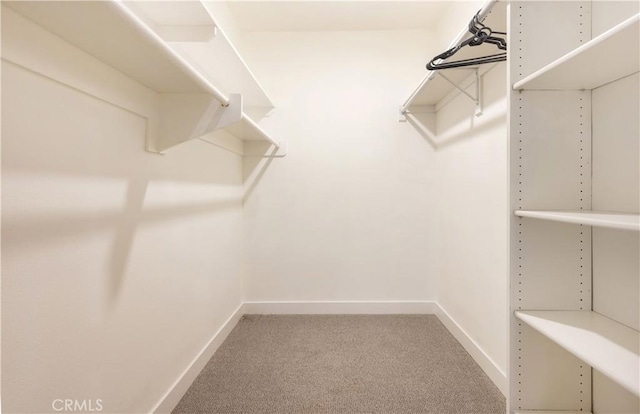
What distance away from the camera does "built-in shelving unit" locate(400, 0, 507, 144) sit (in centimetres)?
126

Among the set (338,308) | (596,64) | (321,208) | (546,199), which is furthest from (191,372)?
(596,64)

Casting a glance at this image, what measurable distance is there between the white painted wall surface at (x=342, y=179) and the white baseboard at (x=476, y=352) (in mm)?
291

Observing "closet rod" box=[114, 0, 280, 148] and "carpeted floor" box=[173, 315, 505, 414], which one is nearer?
"closet rod" box=[114, 0, 280, 148]

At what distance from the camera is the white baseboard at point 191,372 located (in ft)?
4.37

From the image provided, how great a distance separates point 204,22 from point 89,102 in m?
0.57

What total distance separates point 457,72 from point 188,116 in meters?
1.53

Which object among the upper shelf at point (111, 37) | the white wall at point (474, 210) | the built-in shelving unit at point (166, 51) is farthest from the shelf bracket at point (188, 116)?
→ the white wall at point (474, 210)

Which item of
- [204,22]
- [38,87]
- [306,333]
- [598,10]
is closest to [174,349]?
[306,333]

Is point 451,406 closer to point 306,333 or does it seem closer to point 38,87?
point 306,333

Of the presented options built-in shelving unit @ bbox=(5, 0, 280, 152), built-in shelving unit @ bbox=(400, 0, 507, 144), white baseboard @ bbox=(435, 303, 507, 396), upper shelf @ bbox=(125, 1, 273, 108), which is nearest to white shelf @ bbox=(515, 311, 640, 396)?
white baseboard @ bbox=(435, 303, 507, 396)

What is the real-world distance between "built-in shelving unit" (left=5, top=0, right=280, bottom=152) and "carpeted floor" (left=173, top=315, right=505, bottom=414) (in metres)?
1.22

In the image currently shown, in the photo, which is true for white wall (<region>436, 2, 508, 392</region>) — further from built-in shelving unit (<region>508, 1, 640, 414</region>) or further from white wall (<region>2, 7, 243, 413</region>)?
white wall (<region>2, 7, 243, 413</region>)

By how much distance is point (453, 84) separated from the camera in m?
1.86

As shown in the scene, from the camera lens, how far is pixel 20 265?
71cm
